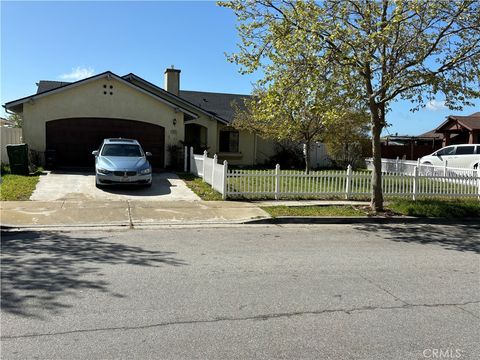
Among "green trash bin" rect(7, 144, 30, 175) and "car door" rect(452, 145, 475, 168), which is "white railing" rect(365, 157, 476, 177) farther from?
"green trash bin" rect(7, 144, 30, 175)

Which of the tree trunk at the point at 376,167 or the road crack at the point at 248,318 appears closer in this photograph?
the road crack at the point at 248,318

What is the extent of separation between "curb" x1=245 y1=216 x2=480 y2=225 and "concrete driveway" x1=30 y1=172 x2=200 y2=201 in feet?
11.1

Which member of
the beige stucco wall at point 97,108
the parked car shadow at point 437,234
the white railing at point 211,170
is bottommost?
the parked car shadow at point 437,234

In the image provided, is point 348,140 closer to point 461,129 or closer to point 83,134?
point 461,129

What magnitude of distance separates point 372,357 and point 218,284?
231 cm

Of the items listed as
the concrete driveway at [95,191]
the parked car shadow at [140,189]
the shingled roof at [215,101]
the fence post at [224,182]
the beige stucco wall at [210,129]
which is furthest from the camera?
the shingled roof at [215,101]

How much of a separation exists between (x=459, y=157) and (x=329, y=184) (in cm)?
1020

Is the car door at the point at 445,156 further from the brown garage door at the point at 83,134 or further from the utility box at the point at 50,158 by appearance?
the utility box at the point at 50,158

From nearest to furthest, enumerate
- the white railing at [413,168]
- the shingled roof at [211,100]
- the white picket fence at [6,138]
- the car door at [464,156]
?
the white railing at [413,168] → the white picket fence at [6,138] → the car door at [464,156] → the shingled roof at [211,100]

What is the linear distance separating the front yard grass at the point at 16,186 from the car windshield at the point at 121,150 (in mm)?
2477

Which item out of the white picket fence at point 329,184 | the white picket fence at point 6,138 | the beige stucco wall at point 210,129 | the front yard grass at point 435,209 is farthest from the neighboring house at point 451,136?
the white picket fence at point 6,138

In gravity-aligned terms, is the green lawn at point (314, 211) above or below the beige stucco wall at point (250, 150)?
below

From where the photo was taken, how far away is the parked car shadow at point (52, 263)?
194 inches

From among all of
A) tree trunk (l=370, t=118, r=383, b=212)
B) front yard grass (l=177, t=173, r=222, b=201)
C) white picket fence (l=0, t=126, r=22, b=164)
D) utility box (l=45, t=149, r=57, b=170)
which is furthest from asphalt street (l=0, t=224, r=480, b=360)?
white picket fence (l=0, t=126, r=22, b=164)
